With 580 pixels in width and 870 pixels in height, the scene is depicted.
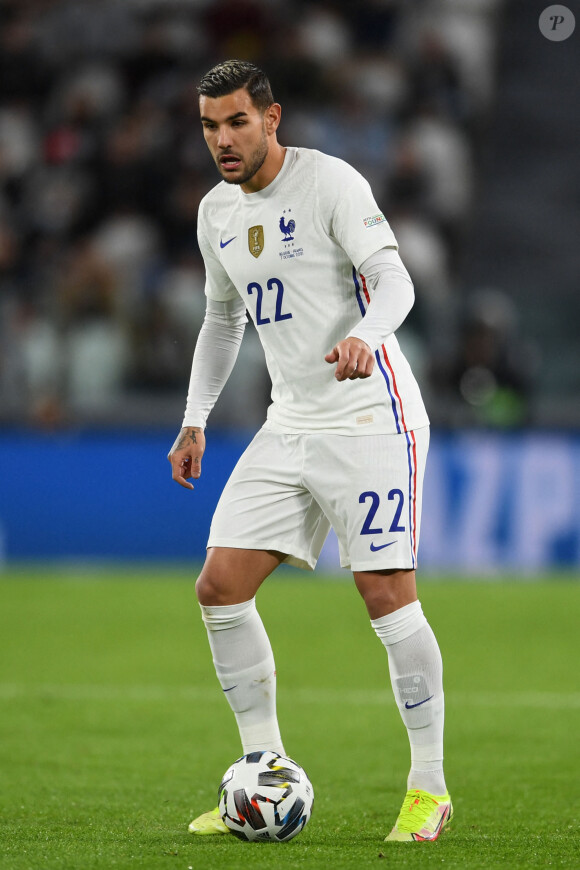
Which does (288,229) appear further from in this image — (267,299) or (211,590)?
(211,590)

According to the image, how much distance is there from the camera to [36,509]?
10.3 meters

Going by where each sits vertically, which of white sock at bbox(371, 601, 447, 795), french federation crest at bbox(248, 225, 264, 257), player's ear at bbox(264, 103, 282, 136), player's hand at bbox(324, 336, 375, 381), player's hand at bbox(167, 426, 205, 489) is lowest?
white sock at bbox(371, 601, 447, 795)

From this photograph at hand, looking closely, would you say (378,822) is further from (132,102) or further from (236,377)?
(132,102)

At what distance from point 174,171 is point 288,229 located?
9.41 metres

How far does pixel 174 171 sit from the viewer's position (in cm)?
1292

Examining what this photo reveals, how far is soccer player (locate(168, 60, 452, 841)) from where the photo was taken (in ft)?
12.1

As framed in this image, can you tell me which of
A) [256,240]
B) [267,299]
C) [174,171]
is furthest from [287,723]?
[174,171]

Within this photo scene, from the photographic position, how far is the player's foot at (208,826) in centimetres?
376

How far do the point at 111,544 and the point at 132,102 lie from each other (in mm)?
5320

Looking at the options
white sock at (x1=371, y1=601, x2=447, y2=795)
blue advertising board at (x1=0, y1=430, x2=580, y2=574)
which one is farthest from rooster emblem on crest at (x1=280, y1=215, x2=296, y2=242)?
blue advertising board at (x1=0, y1=430, x2=580, y2=574)

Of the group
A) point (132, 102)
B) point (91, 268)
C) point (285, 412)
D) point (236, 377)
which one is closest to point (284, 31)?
point (132, 102)

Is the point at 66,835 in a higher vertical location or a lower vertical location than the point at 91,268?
lower

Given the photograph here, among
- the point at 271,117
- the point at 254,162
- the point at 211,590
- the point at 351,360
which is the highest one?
the point at 271,117

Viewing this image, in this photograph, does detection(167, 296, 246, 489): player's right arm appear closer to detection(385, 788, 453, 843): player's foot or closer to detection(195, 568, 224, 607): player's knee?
detection(195, 568, 224, 607): player's knee
